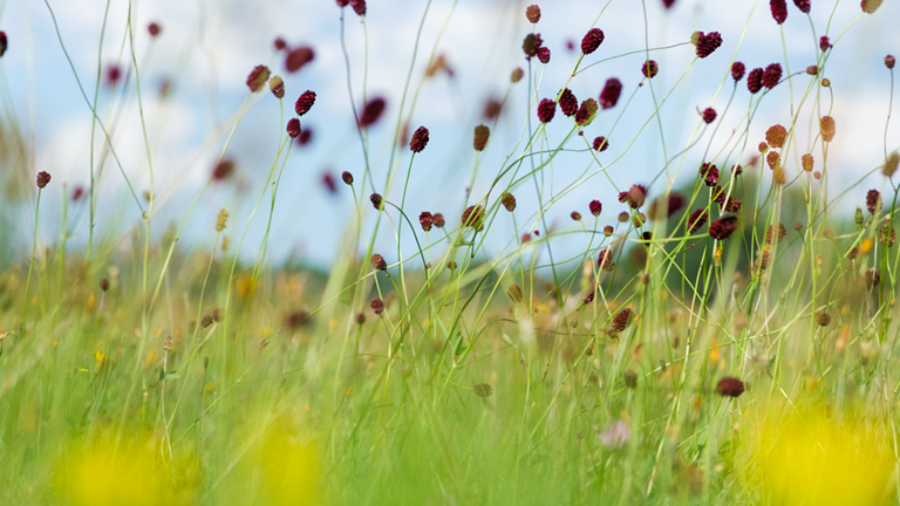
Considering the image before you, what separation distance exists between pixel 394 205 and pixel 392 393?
0.86 metres

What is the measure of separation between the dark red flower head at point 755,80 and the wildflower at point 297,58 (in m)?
1.00

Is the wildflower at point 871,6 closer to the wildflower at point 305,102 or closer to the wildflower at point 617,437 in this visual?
the wildflower at point 617,437

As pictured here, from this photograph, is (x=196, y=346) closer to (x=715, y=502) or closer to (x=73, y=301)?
(x=73, y=301)

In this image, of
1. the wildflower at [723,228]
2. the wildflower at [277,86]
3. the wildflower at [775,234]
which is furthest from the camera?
the wildflower at [277,86]

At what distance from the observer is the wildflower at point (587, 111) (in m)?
1.62

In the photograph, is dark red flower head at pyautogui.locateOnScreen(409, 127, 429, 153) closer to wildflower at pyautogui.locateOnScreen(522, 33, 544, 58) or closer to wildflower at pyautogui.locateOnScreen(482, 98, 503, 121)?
wildflower at pyautogui.locateOnScreen(482, 98, 503, 121)

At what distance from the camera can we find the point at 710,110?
173 cm

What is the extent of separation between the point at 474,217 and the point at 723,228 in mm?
490

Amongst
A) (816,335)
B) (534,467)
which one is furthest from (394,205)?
(816,335)

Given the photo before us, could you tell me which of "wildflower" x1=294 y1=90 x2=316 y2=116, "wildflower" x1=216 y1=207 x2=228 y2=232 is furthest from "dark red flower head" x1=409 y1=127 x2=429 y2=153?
"wildflower" x1=216 y1=207 x2=228 y2=232

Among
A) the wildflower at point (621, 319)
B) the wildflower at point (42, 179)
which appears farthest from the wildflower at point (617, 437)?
the wildflower at point (42, 179)

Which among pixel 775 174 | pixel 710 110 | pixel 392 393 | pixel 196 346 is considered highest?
pixel 710 110

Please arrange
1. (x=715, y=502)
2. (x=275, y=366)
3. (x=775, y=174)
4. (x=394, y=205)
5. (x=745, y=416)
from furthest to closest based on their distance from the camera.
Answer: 1. (x=275, y=366)
2. (x=745, y=416)
3. (x=775, y=174)
4. (x=394, y=205)
5. (x=715, y=502)

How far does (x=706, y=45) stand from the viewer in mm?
1696
